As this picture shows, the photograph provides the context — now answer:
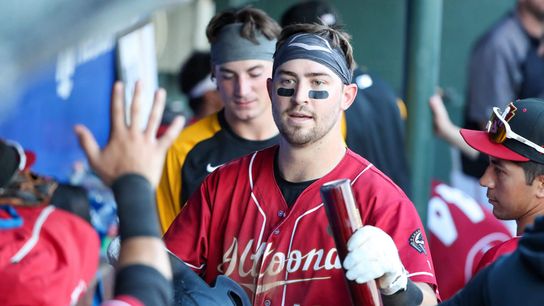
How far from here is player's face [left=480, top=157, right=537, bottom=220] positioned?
12.9 ft

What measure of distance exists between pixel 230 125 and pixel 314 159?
1.32m

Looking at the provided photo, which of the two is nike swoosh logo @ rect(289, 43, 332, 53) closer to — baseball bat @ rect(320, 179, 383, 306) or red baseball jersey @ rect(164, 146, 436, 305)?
red baseball jersey @ rect(164, 146, 436, 305)

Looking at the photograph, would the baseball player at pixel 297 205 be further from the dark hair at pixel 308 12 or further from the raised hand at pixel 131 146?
the dark hair at pixel 308 12

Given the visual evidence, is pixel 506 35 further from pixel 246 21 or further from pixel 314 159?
pixel 314 159

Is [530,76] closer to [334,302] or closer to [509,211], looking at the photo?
[509,211]

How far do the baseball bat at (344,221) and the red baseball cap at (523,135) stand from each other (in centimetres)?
88

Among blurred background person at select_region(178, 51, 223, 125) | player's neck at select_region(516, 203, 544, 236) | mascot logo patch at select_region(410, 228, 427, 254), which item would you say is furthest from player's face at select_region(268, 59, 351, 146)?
blurred background person at select_region(178, 51, 223, 125)

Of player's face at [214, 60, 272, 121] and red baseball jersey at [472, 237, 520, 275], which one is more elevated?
red baseball jersey at [472, 237, 520, 275]

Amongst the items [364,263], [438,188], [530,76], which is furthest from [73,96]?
[364,263]

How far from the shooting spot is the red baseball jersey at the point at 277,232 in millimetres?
3611

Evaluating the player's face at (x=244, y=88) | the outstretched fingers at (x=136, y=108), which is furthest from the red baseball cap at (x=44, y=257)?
the outstretched fingers at (x=136, y=108)

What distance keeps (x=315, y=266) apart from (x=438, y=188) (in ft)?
10.1

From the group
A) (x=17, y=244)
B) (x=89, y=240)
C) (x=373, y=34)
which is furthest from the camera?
(x=373, y=34)

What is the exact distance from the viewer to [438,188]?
660cm
